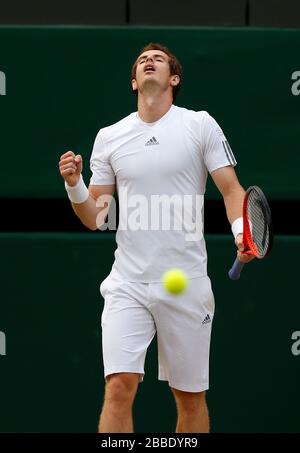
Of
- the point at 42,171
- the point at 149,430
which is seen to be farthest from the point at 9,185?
the point at 149,430

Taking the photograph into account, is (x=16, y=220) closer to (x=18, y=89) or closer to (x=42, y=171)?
(x=42, y=171)

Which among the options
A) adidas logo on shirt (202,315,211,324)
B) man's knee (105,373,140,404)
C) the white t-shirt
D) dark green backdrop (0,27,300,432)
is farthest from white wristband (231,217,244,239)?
dark green backdrop (0,27,300,432)

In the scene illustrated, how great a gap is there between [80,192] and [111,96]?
1.08m

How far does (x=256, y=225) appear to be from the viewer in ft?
15.3

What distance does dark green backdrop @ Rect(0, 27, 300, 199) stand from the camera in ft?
18.6

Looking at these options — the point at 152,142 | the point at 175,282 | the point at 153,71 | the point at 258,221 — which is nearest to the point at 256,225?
the point at 258,221

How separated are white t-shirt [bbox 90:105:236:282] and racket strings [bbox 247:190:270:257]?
0.25m

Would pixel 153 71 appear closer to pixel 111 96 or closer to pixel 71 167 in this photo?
pixel 71 167

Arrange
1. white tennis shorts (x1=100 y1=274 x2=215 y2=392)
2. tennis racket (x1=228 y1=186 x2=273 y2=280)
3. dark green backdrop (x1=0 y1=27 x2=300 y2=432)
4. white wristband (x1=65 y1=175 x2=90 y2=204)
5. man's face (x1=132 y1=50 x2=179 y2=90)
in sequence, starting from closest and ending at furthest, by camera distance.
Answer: tennis racket (x1=228 y1=186 x2=273 y2=280), white tennis shorts (x1=100 y1=274 x2=215 y2=392), white wristband (x1=65 y1=175 x2=90 y2=204), man's face (x1=132 y1=50 x2=179 y2=90), dark green backdrop (x1=0 y1=27 x2=300 y2=432)

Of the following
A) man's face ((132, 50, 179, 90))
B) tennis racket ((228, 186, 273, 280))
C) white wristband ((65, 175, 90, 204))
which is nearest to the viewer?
tennis racket ((228, 186, 273, 280))

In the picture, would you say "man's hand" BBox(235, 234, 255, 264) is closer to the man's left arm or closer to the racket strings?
the racket strings

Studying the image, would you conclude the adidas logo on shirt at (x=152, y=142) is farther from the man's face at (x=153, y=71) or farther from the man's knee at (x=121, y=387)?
the man's knee at (x=121, y=387)

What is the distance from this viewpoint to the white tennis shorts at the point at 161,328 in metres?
4.64
